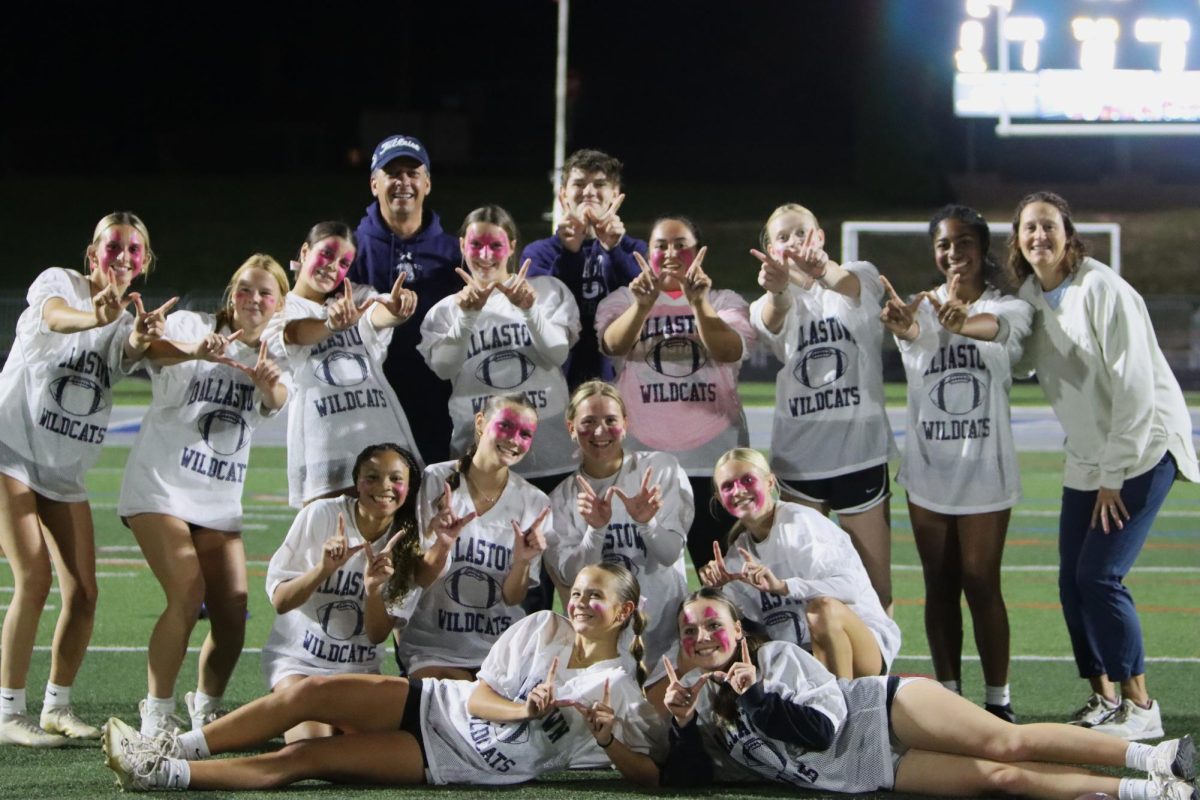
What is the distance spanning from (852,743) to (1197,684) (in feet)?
7.09

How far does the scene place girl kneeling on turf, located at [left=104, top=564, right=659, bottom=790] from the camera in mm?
4109

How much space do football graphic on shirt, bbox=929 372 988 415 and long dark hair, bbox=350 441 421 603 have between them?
1.71m

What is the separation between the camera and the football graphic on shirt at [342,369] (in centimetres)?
502

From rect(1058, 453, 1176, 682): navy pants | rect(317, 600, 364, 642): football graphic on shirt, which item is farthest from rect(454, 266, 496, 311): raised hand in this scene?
rect(1058, 453, 1176, 682): navy pants

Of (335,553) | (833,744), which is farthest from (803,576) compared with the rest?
(335,553)

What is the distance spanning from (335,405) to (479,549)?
2.35ft

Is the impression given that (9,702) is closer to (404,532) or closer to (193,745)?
(193,745)

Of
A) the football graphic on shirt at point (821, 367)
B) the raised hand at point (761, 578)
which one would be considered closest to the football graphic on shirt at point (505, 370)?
the football graphic on shirt at point (821, 367)

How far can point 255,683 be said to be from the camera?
5.73 meters

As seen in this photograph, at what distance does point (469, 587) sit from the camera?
469 cm

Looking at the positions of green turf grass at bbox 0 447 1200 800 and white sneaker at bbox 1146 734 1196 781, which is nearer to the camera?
white sneaker at bbox 1146 734 1196 781

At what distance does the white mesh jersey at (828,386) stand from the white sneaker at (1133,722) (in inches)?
42.0

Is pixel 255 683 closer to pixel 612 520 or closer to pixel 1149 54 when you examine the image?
pixel 612 520

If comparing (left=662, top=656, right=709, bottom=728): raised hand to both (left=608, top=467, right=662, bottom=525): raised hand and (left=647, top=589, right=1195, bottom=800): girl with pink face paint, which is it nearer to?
(left=647, top=589, right=1195, bottom=800): girl with pink face paint
